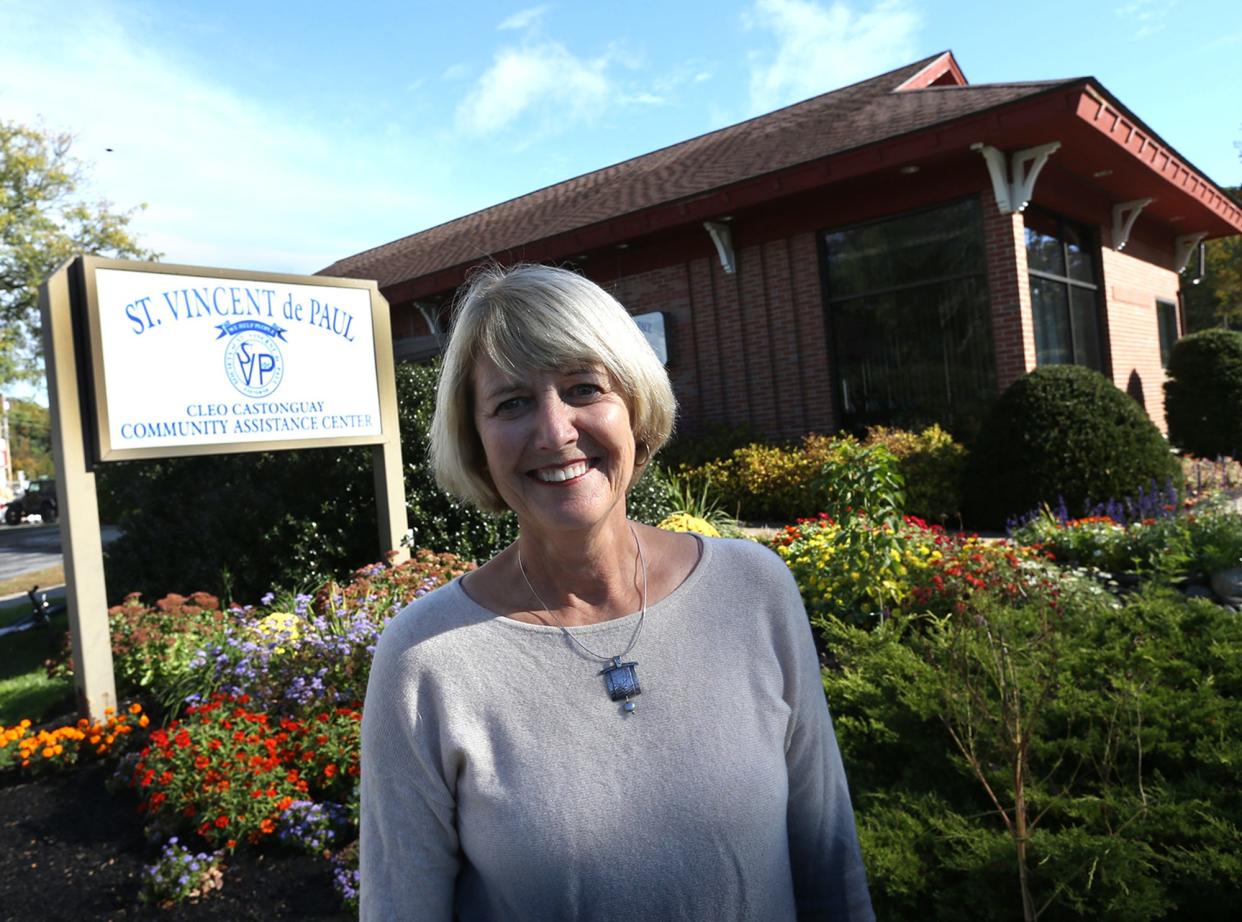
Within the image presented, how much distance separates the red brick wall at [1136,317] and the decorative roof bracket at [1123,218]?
7.0 inches

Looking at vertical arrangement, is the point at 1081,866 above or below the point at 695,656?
below

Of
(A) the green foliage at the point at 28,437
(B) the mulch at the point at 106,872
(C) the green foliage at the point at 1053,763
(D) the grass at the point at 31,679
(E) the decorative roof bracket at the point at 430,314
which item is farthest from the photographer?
(A) the green foliage at the point at 28,437

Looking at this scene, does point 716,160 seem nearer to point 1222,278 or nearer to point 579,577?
point 579,577

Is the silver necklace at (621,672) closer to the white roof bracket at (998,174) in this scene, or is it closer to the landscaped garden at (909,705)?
the landscaped garden at (909,705)

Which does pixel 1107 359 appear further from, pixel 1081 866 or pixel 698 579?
pixel 698 579

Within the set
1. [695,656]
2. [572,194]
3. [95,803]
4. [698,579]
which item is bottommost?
[95,803]

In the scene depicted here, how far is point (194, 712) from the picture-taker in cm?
444

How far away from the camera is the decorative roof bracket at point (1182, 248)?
16.6m

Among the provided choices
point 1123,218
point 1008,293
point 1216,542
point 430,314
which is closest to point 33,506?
point 430,314

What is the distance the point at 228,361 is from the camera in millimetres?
5730

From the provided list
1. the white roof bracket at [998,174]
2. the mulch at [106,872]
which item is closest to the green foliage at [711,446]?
the white roof bracket at [998,174]

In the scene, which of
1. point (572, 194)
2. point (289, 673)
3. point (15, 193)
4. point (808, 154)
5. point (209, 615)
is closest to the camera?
point (289, 673)

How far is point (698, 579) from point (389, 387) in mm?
5270

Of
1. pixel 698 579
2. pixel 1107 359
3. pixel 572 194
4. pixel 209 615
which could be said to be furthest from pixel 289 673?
pixel 572 194
